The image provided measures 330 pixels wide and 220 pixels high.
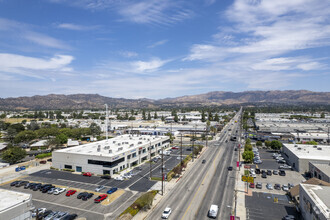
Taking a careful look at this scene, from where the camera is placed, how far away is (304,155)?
5647 cm

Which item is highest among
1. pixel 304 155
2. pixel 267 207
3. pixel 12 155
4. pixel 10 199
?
pixel 10 199

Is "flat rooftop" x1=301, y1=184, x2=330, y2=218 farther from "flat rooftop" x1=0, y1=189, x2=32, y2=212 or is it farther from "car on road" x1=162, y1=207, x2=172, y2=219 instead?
"flat rooftop" x1=0, y1=189, x2=32, y2=212

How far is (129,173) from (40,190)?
19652 millimetres

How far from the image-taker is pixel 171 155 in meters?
72.1

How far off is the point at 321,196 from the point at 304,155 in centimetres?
3099

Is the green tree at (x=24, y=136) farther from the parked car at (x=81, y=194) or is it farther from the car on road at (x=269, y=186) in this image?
the car on road at (x=269, y=186)

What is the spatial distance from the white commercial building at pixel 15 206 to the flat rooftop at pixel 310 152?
62256 millimetres

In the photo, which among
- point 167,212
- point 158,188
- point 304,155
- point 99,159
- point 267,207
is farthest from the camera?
point 304,155

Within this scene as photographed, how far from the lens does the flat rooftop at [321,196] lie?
1012 inches

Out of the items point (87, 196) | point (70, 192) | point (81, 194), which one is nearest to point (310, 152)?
point (87, 196)

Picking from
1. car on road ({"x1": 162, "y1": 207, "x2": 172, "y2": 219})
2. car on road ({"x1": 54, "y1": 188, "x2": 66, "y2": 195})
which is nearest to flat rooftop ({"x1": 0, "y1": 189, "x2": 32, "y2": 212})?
car on road ({"x1": 54, "y1": 188, "x2": 66, "y2": 195})

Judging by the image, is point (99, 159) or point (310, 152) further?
Result: point (310, 152)

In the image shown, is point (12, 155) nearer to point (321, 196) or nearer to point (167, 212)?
point (167, 212)

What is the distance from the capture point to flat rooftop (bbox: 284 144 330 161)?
181 ft
